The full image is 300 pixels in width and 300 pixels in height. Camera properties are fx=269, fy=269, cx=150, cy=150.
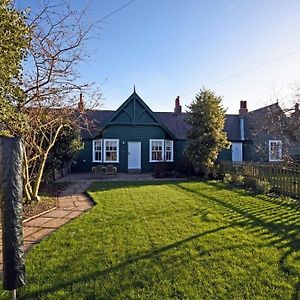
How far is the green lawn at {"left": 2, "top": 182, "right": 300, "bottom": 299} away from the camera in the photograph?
11.3ft

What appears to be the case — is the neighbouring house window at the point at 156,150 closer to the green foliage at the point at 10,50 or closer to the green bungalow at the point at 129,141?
the green bungalow at the point at 129,141

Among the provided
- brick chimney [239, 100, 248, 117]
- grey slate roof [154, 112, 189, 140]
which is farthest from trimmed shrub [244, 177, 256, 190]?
brick chimney [239, 100, 248, 117]

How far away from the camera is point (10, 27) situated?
15.1ft

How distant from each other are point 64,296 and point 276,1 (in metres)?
8.76

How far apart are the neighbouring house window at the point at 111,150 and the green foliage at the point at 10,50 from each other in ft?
51.3

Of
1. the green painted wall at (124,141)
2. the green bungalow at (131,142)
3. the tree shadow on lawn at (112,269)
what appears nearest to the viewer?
the tree shadow on lawn at (112,269)

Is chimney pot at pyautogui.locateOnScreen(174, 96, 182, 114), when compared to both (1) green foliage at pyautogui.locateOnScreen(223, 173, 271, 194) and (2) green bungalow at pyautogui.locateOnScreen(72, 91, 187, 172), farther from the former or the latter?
(1) green foliage at pyautogui.locateOnScreen(223, 173, 271, 194)

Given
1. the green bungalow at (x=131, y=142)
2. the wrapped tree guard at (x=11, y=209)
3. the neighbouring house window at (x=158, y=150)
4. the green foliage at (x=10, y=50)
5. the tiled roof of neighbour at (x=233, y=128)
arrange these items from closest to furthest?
the wrapped tree guard at (x=11, y=209) < the green foliage at (x=10, y=50) < the green bungalow at (x=131, y=142) < the neighbouring house window at (x=158, y=150) < the tiled roof of neighbour at (x=233, y=128)

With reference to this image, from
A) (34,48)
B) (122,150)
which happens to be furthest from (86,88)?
(122,150)

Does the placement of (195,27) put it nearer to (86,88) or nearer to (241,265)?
(86,88)

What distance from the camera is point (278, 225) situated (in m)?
6.27

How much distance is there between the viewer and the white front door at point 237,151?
24828mm

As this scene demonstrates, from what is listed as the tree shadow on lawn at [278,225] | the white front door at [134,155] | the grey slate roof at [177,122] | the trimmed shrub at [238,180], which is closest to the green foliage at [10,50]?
the tree shadow on lawn at [278,225]

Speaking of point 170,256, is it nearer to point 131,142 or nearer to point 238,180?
point 238,180
